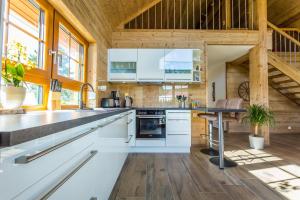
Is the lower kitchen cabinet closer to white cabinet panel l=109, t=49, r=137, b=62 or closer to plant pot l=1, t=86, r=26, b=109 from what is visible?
plant pot l=1, t=86, r=26, b=109

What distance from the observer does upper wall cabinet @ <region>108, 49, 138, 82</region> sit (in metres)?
3.58

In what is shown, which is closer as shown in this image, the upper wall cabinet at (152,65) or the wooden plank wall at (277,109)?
the upper wall cabinet at (152,65)

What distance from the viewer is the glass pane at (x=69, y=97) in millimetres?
2201

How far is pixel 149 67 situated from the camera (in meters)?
3.58

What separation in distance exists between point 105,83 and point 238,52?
356 cm

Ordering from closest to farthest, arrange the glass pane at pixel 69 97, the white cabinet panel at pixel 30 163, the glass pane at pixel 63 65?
the white cabinet panel at pixel 30 163
the glass pane at pixel 63 65
the glass pane at pixel 69 97

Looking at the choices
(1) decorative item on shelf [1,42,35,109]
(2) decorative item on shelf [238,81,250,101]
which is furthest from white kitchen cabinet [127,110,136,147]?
(2) decorative item on shelf [238,81,250,101]

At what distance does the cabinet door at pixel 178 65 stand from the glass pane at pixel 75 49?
67.6 inches

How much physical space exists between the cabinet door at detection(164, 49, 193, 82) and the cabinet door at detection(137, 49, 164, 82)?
4.9 inches

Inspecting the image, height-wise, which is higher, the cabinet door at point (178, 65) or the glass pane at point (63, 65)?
the cabinet door at point (178, 65)

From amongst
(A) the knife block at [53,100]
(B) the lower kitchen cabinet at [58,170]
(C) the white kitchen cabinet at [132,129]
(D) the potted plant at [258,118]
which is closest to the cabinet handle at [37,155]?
(B) the lower kitchen cabinet at [58,170]

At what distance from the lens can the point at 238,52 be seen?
181 inches

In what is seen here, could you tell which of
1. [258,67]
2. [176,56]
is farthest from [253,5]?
[176,56]

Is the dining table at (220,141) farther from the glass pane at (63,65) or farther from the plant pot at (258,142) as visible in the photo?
the glass pane at (63,65)
